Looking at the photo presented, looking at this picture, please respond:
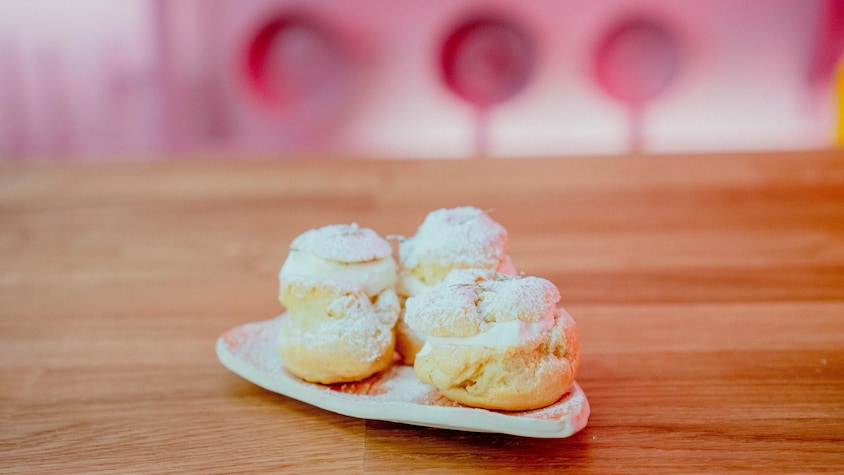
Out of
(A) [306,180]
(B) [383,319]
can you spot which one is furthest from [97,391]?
(A) [306,180]

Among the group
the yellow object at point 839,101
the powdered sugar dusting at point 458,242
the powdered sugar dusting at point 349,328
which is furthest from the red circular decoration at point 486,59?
the powdered sugar dusting at point 349,328

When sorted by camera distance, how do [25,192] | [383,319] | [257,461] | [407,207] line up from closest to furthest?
[257,461]
[383,319]
[407,207]
[25,192]

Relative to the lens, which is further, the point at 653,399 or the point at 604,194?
the point at 604,194

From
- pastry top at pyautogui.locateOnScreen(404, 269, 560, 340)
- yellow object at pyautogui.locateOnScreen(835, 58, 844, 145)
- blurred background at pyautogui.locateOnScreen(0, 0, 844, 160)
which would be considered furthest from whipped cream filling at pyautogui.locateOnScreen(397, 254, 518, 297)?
yellow object at pyautogui.locateOnScreen(835, 58, 844, 145)

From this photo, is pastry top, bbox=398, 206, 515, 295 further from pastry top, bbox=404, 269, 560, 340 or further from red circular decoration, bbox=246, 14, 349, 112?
red circular decoration, bbox=246, 14, 349, 112

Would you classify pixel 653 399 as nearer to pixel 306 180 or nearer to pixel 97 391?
pixel 97 391
